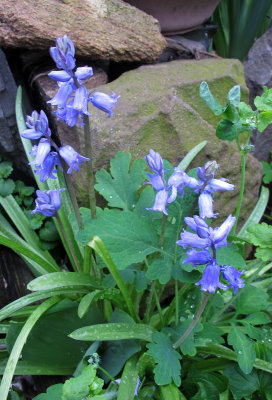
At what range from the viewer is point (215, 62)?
86.2 inches

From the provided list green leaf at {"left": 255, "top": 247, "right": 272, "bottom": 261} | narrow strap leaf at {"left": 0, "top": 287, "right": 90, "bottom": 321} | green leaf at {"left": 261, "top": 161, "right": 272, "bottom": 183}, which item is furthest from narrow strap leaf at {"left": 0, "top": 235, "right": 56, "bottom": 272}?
green leaf at {"left": 261, "top": 161, "right": 272, "bottom": 183}

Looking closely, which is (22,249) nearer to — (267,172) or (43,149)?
(43,149)

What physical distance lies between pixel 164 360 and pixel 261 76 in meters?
2.11

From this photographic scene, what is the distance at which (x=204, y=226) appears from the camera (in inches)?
32.4

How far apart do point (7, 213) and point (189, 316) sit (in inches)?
39.3

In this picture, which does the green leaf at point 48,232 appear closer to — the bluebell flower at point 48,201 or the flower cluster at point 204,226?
the bluebell flower at point 48,201

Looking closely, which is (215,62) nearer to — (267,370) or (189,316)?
(189,316)

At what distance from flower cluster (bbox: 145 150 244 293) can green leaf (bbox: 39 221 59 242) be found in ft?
2.81

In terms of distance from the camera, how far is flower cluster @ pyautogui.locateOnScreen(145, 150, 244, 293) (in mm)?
826

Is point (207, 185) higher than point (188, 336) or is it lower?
higher

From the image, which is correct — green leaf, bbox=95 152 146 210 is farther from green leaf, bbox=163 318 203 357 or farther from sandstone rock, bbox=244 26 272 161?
sandstone rock, bbox=244 26 272 161

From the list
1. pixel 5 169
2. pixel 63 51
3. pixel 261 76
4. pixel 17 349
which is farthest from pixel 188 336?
pixel 261 76

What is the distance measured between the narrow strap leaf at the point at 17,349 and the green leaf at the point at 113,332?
0.55 feet

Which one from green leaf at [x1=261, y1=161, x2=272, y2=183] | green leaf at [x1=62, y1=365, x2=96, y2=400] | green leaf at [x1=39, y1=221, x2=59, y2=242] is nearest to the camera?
green leaf at [x1=62, y1=365, x2=96, y2=400]
